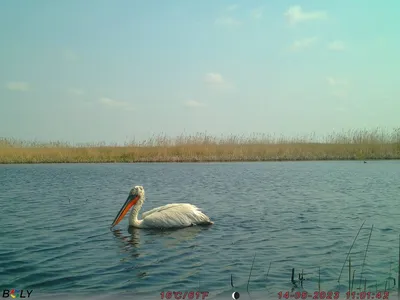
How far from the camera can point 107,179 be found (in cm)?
1505

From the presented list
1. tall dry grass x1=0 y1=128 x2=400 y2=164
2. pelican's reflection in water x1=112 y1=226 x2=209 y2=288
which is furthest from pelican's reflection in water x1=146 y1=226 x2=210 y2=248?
tall dry grass x1=0 y1=128 x2=400 y2=164

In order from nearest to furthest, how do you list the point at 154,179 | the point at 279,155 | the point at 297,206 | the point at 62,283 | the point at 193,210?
the point at 62,283 → the point at 193,210 → the point at 297,206 → the point at 154,179 → the point at 279,155

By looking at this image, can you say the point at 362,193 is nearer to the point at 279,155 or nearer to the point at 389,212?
the point at 389,212

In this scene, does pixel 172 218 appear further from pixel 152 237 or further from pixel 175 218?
pixel 152 237

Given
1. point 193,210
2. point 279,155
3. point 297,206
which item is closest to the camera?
point 193,210

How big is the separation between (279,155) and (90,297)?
64.8ft

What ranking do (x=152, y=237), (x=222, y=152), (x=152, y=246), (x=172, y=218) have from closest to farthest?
(x=152, y=246), (x=152, y=237), (x=172, y=218), (x=222, y=152)

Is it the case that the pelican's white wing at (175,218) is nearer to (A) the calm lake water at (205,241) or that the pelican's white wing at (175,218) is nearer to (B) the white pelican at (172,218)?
(B) the white pelican at (172,218)

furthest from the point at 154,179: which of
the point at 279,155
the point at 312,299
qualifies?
the point at 312,299

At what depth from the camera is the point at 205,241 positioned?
6.20 meters

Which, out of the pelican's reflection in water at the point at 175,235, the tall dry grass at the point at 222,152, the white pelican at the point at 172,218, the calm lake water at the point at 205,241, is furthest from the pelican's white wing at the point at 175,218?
the tall dry grass at the point at 222,152

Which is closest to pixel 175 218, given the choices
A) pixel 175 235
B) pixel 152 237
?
pixel 175 235

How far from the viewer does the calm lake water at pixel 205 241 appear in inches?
177

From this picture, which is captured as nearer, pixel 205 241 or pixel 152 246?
pixel 152 246
